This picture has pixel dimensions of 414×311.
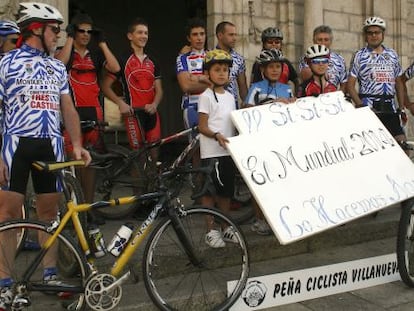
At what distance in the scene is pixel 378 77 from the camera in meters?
5.42

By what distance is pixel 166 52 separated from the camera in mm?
12617

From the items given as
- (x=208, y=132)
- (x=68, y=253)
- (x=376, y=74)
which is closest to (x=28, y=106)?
(x=68, y=253)

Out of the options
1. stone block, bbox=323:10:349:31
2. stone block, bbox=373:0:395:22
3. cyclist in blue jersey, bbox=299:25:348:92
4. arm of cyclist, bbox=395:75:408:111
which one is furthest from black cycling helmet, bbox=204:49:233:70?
stone block, bbox=373:0:395:22

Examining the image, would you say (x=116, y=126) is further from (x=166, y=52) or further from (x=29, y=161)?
(x=29, y=161)

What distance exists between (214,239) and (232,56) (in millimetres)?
2467

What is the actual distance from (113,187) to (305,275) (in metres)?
2.06

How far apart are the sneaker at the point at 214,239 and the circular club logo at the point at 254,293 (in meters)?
0.39

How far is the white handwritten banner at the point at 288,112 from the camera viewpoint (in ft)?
12.7

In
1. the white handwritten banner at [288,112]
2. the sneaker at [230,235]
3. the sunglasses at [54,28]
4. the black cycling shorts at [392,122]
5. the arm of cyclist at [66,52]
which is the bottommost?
the sneaker at [230,235]

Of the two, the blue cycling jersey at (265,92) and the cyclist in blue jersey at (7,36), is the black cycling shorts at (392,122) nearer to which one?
the blue cycling jersey at (265,92)

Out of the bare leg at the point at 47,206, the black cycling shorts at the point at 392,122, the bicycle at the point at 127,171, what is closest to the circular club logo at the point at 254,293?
the bicycle at the point at 127,171

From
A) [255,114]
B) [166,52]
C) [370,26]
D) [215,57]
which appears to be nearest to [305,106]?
[255,114]

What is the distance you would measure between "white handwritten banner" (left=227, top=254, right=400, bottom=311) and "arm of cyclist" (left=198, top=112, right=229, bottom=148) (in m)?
1.01

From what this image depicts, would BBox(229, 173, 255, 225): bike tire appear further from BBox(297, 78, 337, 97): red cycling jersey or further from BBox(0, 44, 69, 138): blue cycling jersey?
BBox(0, 44, 69, 138): blue cycling jersey
